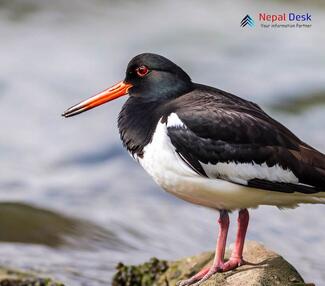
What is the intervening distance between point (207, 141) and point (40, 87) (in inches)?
405

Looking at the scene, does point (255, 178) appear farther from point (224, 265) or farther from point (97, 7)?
point (97, 7)

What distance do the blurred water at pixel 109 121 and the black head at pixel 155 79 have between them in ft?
8.62

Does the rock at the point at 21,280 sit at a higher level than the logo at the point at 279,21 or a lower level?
lower

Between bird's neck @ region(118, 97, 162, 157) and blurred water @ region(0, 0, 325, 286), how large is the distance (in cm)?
260

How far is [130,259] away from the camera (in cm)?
1202

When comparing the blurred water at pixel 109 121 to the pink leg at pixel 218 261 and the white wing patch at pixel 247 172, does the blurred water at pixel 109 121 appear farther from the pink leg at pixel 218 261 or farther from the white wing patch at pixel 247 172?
the white wing patch at pixel 247 172

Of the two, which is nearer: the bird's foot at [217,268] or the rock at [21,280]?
the bird's foot at [217,268]

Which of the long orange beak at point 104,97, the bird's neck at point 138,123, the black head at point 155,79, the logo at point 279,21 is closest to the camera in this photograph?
the bird's neck at point 138,123

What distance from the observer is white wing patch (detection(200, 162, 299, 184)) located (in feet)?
26.7

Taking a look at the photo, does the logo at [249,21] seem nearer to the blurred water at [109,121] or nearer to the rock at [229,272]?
the blurred water at [109,121]

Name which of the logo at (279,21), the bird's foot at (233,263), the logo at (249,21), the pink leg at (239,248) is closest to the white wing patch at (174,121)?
the pink leg at (239,248)

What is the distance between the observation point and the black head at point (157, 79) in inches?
346

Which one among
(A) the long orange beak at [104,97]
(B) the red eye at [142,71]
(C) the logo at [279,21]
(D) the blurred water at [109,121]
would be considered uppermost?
(C) the logo at [279,21]

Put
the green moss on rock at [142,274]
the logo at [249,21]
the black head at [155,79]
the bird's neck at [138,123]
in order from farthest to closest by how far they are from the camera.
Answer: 1. the logo at [249,21]
2. the green moss on rock at [142,274]
3. the black head at [155,79]
4. the bird's neck at [138,123]
